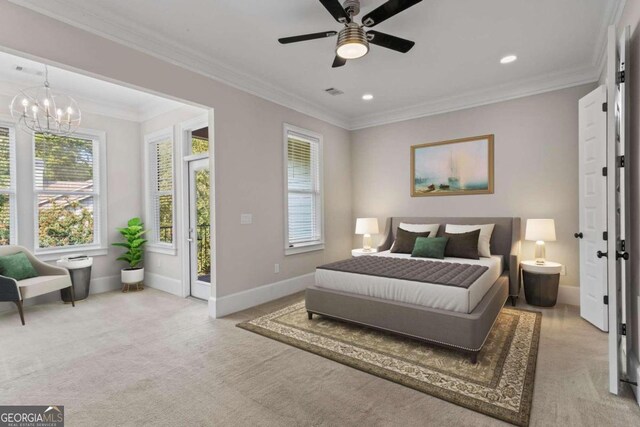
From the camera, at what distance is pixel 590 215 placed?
3227mm

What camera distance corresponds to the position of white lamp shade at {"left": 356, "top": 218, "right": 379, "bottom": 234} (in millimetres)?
5277

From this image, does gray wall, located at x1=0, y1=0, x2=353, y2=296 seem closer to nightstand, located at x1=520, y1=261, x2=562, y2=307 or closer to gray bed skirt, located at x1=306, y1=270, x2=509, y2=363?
gray bed skirt, located at x1=306, y1=270, x2=509, y2=363

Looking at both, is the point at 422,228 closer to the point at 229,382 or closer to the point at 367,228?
the point at 367,228

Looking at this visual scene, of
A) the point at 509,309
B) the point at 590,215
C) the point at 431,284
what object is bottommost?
the point at 509,309

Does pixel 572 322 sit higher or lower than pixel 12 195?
lower

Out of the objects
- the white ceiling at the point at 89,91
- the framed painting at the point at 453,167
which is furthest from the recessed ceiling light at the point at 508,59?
the white ceiling at the point at 89,91

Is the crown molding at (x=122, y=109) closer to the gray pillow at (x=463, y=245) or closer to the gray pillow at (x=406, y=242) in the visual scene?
the gray pillow at (x=406, y=242)

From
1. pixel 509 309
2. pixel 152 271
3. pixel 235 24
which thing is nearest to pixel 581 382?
pixel 509 309

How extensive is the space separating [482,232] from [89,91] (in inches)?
237

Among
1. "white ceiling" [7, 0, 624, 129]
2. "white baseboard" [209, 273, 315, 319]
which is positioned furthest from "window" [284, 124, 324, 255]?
"white ceiling" [7, 0, 624, 129]

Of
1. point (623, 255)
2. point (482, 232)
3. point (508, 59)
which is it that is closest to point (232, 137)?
point (508, 59)

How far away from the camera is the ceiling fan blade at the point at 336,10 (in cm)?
213

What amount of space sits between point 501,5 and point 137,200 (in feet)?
18.7

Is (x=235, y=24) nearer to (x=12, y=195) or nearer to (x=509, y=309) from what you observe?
(x=12, y=195)
